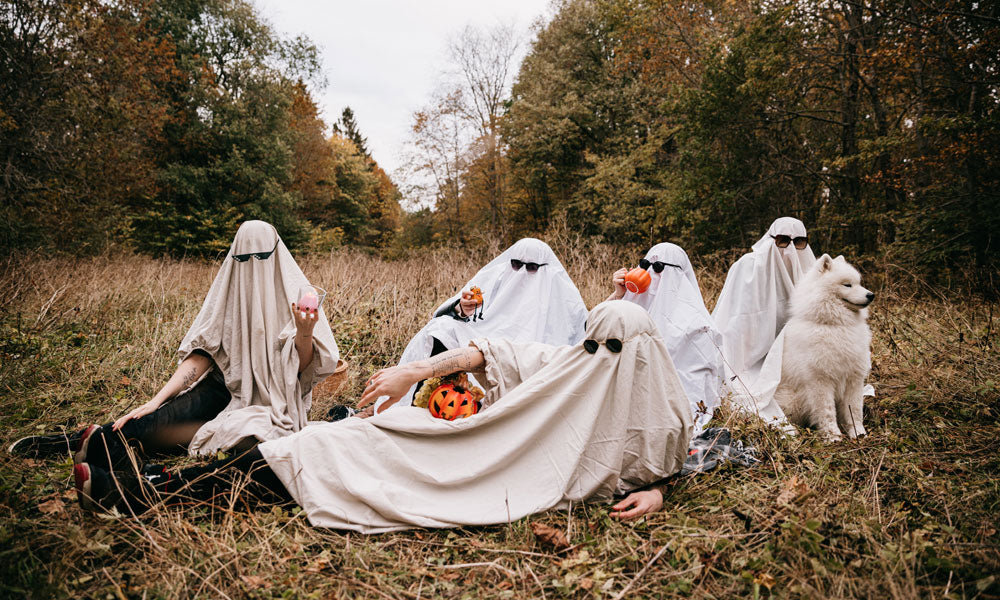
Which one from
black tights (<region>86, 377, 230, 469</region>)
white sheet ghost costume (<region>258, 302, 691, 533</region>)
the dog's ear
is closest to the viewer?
white sheet ghost costume (<region>258, 302, 691, 533</region>)

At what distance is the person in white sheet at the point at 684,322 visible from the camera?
13.9ft

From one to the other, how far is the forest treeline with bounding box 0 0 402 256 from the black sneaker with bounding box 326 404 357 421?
9943 millimetres

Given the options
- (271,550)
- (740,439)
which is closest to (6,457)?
(271,550)

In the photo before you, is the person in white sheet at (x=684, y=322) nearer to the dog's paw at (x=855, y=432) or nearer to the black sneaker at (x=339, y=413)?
the dog's paw at (x=855, y=432)

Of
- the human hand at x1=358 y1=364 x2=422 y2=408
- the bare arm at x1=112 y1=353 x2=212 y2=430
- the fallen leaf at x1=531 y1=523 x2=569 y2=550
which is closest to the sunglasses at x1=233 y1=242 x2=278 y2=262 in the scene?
the bare arm at x1=112 y1=353 x2=212 y2=430

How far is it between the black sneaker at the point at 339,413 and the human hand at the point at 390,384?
1.71 m

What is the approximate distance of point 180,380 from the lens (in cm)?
308

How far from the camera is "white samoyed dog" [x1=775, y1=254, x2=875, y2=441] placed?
3617 millimetres

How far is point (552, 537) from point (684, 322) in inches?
108

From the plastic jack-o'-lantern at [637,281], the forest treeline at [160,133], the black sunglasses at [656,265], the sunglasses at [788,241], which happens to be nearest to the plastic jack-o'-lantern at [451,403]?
the plastic jack-o'-lantern at [637,281]

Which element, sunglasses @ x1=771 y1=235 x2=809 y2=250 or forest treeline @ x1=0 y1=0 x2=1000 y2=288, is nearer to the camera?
sunglasses @ x1=771 y1=235 x2=809 y2=250

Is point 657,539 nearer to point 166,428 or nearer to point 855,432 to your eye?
point 855,432

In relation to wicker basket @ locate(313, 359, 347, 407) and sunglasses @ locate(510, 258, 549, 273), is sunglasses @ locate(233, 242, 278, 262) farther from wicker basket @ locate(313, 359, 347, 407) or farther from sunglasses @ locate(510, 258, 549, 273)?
sunglasses @ locate(510, 258, 549, 273)

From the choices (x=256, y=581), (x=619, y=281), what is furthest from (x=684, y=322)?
(x=256, y=581)
